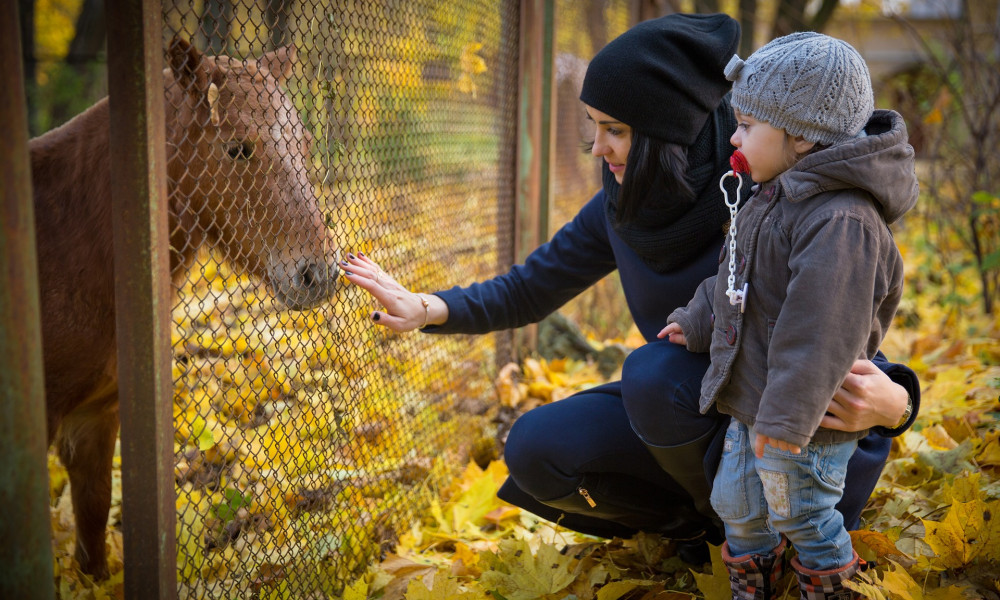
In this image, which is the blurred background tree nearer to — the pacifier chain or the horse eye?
the horse eye

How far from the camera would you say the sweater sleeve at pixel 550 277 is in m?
2.87

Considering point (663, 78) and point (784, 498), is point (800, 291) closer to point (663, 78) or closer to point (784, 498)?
point (784, 498)

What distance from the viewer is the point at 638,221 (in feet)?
8.19

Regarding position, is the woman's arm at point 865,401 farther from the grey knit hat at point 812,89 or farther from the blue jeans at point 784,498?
the grey knit hat at point 812,89

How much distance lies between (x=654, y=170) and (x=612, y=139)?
160mm

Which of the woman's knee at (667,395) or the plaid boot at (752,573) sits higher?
the woman's knee at (667,395)

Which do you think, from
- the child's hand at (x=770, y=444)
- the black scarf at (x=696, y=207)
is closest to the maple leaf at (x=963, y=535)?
the child's hand at (x=770, y=444)

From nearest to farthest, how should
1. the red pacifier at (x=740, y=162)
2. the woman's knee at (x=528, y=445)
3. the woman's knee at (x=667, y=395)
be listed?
the red pacifier at (x=740, y=162)
the woman's knee at (x=667, y=395)
the woman's knee at (x=528, y=445)

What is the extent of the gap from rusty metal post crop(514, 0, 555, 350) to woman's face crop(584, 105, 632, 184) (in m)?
1.96

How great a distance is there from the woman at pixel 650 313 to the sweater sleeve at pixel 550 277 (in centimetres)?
4

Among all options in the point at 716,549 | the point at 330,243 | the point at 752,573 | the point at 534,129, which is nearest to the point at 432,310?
the point at 330,243

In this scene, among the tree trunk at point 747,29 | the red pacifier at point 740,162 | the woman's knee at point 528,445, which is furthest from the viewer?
the tree trunk at point 747,29

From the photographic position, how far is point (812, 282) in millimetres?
1733

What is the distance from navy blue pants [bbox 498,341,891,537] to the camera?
220cm
